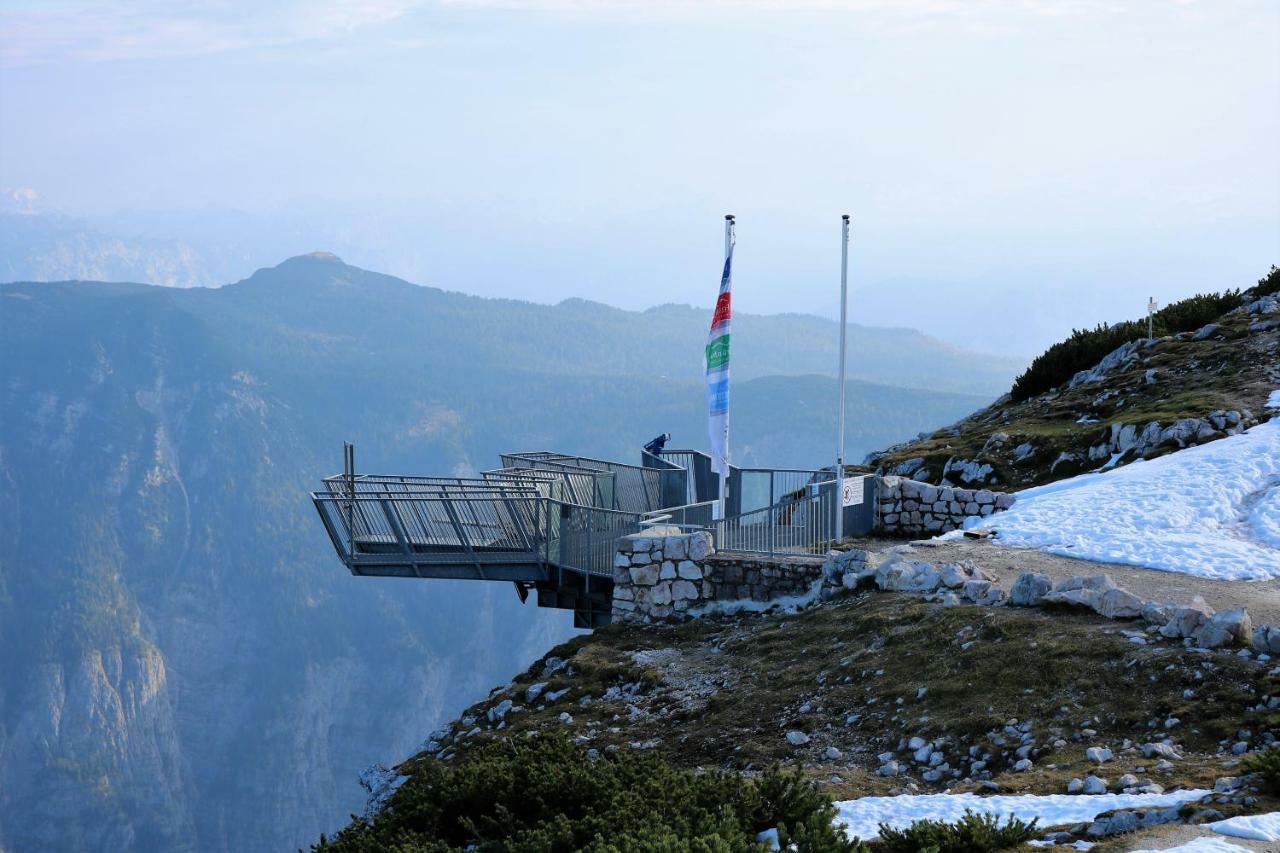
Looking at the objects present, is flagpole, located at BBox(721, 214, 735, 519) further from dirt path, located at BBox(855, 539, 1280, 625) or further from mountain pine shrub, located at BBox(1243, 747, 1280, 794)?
mountain pine shrub, located at BBox(1243, 747, 1280, 794)

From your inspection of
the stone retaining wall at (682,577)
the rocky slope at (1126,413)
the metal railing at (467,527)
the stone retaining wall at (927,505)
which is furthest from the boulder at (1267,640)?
the rocky slope at (1126,413)

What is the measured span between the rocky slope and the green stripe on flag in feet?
24.7

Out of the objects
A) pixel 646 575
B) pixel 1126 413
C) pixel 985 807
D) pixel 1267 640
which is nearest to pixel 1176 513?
pixel 1126 413

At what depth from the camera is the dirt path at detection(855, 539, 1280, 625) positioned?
58.3 feet

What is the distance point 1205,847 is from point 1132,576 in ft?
33.9

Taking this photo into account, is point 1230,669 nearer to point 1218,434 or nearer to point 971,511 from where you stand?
point 971,511

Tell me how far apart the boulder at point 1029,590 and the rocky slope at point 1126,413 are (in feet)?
34.7

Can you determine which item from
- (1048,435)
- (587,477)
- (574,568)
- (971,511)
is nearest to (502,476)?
(587,477)

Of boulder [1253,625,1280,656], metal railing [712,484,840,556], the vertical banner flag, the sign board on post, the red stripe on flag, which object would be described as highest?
the red stripe on flag

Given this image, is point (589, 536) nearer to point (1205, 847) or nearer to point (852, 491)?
point (852, 491)

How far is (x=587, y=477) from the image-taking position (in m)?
29.0

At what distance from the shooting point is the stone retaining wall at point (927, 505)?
25.8 metres

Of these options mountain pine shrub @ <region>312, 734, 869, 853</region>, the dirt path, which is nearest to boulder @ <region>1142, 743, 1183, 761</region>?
mountain pine shrub @ <region>312, 734, 869, 853</region>

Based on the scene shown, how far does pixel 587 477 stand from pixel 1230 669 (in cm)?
1646
